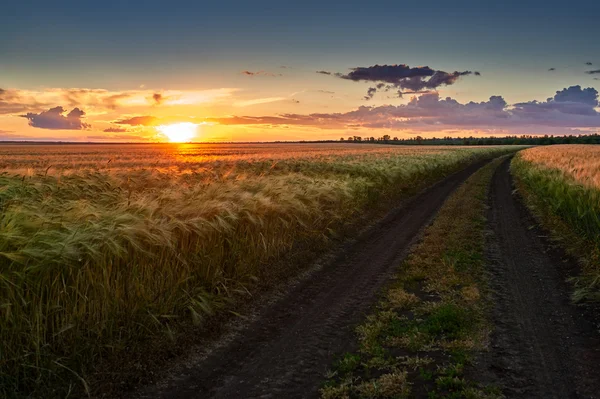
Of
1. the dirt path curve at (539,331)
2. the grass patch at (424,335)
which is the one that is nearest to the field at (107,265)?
the grass patch at (424,335)

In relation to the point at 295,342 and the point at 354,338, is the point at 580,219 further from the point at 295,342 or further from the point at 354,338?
the point at 295,342

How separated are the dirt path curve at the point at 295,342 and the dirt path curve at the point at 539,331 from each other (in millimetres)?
2013

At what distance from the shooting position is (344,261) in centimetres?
1011

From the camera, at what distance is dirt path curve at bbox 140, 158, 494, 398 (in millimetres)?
4773

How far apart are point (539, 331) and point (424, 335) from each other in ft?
5.75

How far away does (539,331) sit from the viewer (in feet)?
20.3

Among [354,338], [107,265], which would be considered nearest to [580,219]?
[354,338]

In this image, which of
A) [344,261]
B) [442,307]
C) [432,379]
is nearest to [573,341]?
[442,307]

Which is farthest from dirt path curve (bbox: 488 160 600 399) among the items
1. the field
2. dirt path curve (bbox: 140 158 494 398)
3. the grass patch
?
the field

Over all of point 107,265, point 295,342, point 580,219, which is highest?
point 107,265

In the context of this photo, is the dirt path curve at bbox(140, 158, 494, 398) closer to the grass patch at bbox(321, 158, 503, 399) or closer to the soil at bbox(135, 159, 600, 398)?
the soil at bbox(135, 159, 600, 398)

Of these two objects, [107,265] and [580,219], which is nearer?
[107,265]

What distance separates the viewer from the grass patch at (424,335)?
4677 millimetres

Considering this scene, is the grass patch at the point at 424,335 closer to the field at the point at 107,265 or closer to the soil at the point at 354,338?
the soil at the point at 354,338
